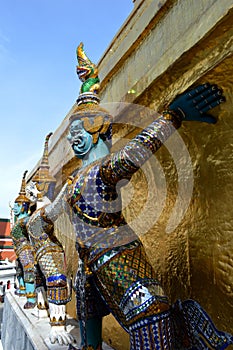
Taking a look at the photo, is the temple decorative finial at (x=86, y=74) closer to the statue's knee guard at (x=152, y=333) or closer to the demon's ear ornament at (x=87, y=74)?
the demon's ear ornament at (x=87, y=74)

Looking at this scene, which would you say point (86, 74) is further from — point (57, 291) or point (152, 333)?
point (57, 291)

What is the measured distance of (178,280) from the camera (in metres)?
1.89

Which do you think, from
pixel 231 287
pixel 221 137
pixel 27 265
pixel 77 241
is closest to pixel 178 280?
pixel 231 287

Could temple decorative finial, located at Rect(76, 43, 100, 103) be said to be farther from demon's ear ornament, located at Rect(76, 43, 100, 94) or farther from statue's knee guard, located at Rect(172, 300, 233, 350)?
statue's knee guard, located at Rect(172, 300, 233, 350)

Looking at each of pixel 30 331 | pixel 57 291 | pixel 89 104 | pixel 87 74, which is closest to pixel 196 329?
pixel 89 104

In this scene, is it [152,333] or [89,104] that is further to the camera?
[89,104]

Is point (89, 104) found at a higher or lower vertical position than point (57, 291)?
higher

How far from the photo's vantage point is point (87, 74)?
197cm

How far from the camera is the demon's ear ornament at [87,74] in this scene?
1952 millimetres

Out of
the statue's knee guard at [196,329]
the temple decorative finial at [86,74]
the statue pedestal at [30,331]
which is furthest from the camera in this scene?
the statue pedestal at [30,331]

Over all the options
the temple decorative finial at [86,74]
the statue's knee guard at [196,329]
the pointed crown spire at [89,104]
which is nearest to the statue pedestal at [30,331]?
the statue's knee guard at [196,329]

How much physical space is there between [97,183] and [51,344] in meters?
1.58

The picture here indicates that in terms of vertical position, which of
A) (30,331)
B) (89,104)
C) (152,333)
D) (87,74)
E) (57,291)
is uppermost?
(87,74)

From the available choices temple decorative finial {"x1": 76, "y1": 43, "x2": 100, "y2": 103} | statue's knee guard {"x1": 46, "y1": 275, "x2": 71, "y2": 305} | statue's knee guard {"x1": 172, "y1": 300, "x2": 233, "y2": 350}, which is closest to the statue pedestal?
statue's knee guard {"x1": 46, "y1": 275, "x2": 71, "y2": 305}
